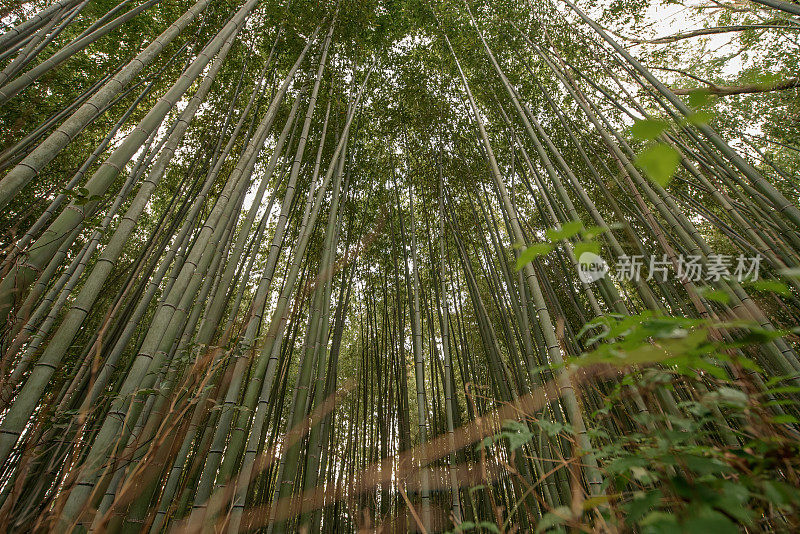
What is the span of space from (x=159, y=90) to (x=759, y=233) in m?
5.73

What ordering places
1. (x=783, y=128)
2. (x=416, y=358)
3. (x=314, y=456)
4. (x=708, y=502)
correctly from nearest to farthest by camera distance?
1. (x=708, y=502)
2. (x=314, y=456)
3. (x=416, y=358)
4. (x=783, y=128)

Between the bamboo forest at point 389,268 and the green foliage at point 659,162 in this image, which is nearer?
the green foliage at point 659,162

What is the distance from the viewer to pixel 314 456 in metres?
2.27

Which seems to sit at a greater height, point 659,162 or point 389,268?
point 389,268

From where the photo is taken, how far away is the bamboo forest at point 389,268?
0.86 meters

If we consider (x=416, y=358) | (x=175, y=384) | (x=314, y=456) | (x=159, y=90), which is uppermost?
(x=159, y=90)

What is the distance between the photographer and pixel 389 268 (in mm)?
4883

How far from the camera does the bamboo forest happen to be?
33.7 inches

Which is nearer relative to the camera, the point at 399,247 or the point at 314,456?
the point at 314,456

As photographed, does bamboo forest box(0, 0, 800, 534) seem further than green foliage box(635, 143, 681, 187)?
Yes

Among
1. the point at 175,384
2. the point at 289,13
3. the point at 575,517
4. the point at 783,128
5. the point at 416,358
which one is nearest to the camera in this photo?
the point at 575,517

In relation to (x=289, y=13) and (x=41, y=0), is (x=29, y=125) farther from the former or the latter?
(x=289, y=13)

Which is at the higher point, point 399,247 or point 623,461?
point 399,247

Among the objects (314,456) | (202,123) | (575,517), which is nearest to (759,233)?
(575,517)
